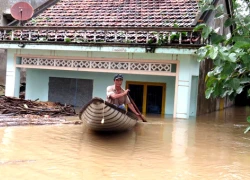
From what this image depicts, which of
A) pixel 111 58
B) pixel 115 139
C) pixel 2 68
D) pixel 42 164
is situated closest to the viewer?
pixel 42 164

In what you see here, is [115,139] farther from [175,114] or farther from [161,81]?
[161,81]

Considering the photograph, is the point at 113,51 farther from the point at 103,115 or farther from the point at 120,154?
the point at 120,154

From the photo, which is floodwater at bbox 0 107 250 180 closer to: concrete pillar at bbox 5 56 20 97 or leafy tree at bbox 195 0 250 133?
leafy tree at bbox 195 0 250 133

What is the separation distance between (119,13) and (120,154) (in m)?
8.46

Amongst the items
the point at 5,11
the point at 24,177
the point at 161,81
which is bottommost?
the point at 24,177

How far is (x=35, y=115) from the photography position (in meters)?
9.90

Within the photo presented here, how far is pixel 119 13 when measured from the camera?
13.4m

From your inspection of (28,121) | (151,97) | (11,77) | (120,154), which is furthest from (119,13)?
(120,154)

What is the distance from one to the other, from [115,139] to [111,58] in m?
4.80

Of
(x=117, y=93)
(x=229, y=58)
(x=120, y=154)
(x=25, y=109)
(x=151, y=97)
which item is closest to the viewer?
(x=229, y=58)

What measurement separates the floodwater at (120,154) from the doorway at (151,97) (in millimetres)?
4149

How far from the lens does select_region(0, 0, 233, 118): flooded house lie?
10734 millimetres

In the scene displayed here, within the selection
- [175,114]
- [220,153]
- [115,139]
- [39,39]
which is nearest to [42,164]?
[115,139]

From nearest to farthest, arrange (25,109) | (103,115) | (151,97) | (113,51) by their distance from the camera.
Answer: (103,115), (25,109), (113,51), (151,97)
